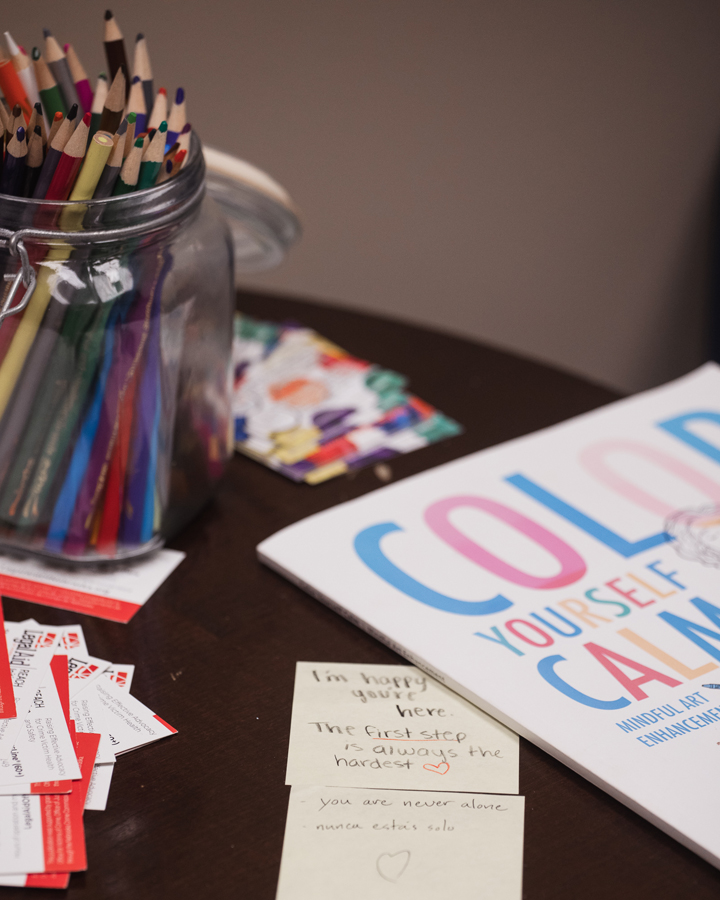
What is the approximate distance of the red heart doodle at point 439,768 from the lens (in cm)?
48

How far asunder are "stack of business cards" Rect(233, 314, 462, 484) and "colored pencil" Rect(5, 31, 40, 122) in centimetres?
26

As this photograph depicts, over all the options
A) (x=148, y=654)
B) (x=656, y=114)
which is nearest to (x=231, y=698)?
(x=148, y=654)

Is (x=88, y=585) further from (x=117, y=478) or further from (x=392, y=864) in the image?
(x=392, y=864)

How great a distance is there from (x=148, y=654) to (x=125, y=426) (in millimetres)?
140

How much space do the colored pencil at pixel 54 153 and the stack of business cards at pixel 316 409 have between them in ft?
0.86

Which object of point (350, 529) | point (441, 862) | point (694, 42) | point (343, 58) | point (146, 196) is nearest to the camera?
point (441, 862)

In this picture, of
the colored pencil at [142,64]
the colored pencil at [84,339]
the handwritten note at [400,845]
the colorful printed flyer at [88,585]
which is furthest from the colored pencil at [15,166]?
the handwritten note at [400,845]

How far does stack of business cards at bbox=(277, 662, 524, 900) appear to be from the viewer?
0.42 meters

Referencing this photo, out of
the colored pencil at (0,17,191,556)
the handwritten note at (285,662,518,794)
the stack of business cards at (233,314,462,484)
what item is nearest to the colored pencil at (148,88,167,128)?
the colored pencil at (0,17,191,556)

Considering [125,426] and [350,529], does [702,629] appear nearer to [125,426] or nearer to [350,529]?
[350,529]

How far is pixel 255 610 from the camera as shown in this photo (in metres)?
0.59

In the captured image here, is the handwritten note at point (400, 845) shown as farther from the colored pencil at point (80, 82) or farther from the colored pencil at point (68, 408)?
the colored pencil at point (80, 82)

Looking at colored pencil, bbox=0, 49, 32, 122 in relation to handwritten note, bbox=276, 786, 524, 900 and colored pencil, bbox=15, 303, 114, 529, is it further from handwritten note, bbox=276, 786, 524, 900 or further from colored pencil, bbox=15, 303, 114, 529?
handwritten note, bbox=276, 786, 524, 900

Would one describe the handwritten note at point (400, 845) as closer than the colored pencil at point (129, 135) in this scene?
Yes
